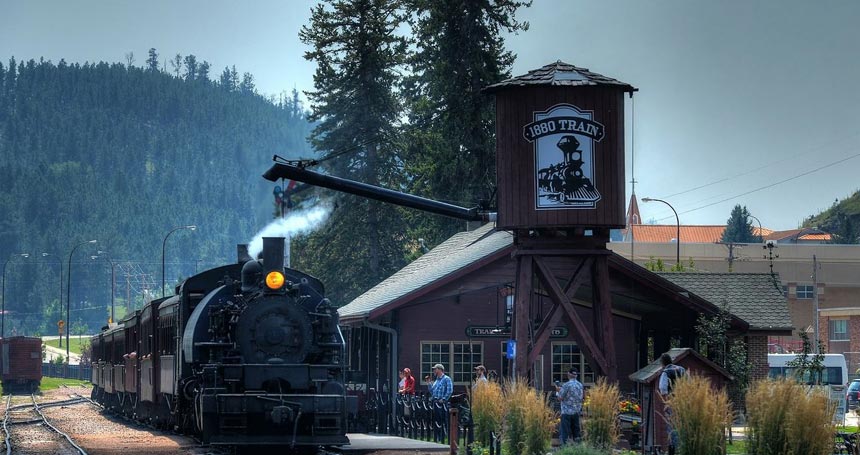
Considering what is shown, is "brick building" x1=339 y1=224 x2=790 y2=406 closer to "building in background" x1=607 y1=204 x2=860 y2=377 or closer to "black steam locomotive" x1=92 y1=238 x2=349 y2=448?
"black steam locomotive" x1=92 y1=238 x2=349 y2=448

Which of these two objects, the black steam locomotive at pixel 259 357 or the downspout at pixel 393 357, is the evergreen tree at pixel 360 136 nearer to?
the downspout at pixel 393 357

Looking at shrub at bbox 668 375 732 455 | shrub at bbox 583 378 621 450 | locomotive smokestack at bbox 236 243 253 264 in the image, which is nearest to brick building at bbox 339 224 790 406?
locomotive smokestack at bbox 236 243 253 264

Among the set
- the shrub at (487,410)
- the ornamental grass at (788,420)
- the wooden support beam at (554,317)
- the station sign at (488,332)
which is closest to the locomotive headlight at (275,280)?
the shrub at (487,410)

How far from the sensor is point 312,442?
21219 mm

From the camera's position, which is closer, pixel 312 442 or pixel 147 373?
pixel 312 442

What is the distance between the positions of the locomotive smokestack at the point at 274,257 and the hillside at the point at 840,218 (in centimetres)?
12501

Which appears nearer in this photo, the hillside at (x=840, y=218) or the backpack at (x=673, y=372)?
the backpack at (x=673, y=372)

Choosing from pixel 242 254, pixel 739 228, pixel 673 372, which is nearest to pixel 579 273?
pixel 242 254

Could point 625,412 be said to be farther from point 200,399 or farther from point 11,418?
point 11,418

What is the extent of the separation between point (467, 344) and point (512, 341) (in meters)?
6.83

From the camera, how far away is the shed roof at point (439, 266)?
34.9 metres

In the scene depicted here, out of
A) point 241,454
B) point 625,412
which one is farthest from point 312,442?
point 625,412

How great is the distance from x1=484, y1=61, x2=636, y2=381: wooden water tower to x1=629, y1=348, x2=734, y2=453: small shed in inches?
241

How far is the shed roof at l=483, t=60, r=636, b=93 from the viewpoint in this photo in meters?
30.6
